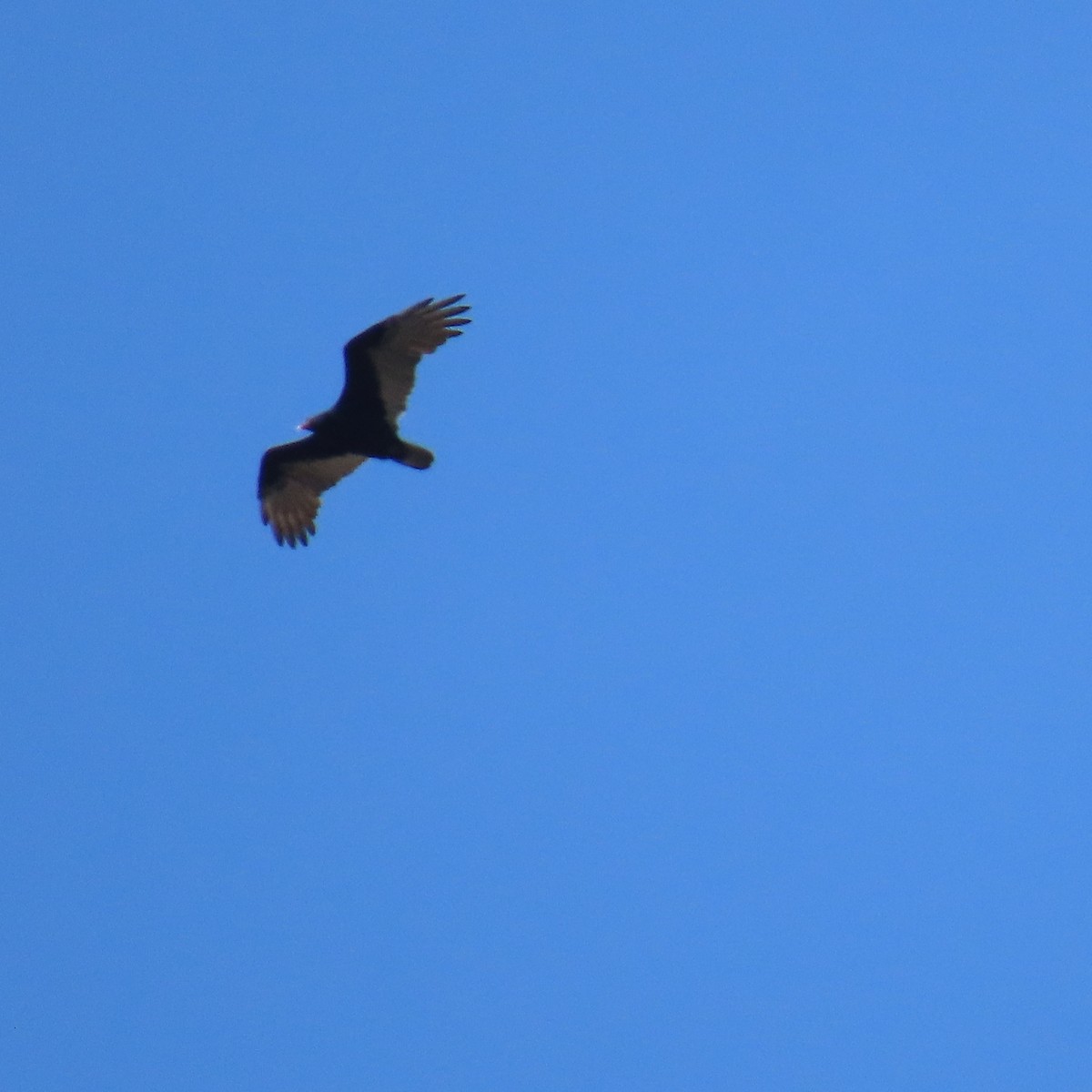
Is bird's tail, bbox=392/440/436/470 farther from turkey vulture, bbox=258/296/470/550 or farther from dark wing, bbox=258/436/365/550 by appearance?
dark wing, bbox=258/436/365/550

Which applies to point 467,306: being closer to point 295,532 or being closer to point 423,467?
point 423,467

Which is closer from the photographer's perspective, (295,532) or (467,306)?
(467,306)

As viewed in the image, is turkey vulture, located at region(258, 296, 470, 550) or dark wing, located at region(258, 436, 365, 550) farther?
dark wing, located at region(258, 436, 365, 550)

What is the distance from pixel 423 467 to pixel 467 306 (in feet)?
4.77

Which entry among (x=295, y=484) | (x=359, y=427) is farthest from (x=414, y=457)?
(x=295, y=484)

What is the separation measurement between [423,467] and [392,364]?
963 mm

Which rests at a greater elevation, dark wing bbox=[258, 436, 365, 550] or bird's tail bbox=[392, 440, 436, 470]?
dark wing bbox=[258, 436, 365, 550]

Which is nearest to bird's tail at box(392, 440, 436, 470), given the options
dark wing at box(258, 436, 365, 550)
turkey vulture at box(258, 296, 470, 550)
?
turkey vulture at box(258, 296, 470, 550)

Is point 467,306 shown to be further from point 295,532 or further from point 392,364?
point 295,532

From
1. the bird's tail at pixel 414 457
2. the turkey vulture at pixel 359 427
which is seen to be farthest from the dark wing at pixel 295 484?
the bird's tail at pixel 414 457

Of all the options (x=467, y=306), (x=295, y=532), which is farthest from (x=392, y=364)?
(x=295, y=532)

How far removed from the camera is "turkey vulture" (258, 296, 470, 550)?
669 inches

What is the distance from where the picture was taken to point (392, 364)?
56.0 ft

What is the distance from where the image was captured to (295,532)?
18.2 meters
